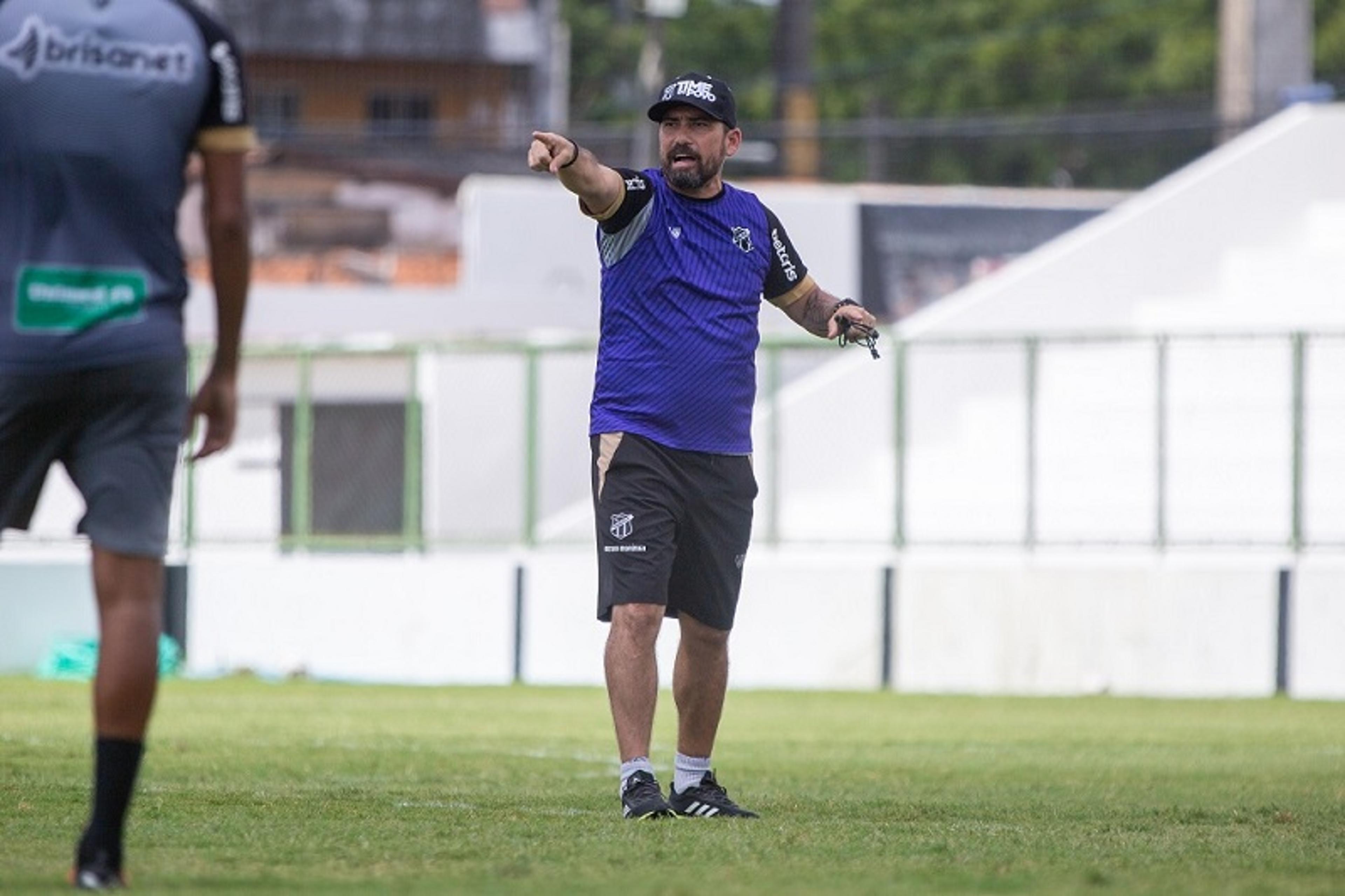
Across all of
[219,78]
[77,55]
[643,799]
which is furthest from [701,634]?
[77,55]

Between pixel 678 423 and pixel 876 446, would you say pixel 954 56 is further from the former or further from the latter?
pixel 678 423

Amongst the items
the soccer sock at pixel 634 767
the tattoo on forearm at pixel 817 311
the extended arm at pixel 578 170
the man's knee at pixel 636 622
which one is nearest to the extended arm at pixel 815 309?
the tattoo on forearm at pixel 817 311

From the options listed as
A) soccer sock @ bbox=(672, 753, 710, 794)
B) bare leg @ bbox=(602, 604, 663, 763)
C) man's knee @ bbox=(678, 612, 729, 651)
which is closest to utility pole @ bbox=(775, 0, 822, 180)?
man's knee @ bbox=(678, 612, 729, 651)

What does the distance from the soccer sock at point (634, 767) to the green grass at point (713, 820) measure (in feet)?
0.41

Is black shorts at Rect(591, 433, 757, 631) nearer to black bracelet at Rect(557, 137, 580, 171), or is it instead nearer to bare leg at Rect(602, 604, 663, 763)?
bare leg at Rect(602, 604, 663, 763)

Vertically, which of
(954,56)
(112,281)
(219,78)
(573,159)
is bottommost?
(112,281)

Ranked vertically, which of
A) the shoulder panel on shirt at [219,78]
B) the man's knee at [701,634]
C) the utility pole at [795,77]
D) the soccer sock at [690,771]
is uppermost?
the utility pole at [795,77]

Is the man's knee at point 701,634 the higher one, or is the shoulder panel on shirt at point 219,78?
the shoulder panel on shirt at point 219,78

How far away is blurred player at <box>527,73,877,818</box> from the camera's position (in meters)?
8.12

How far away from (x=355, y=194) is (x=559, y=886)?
4015 centimetres

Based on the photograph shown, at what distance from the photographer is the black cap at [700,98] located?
26.8ft

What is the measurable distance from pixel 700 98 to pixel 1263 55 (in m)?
21.0

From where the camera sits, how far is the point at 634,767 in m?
7.99

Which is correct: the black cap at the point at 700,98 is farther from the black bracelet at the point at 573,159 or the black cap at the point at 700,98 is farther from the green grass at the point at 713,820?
the green grass at the point at 713,820
